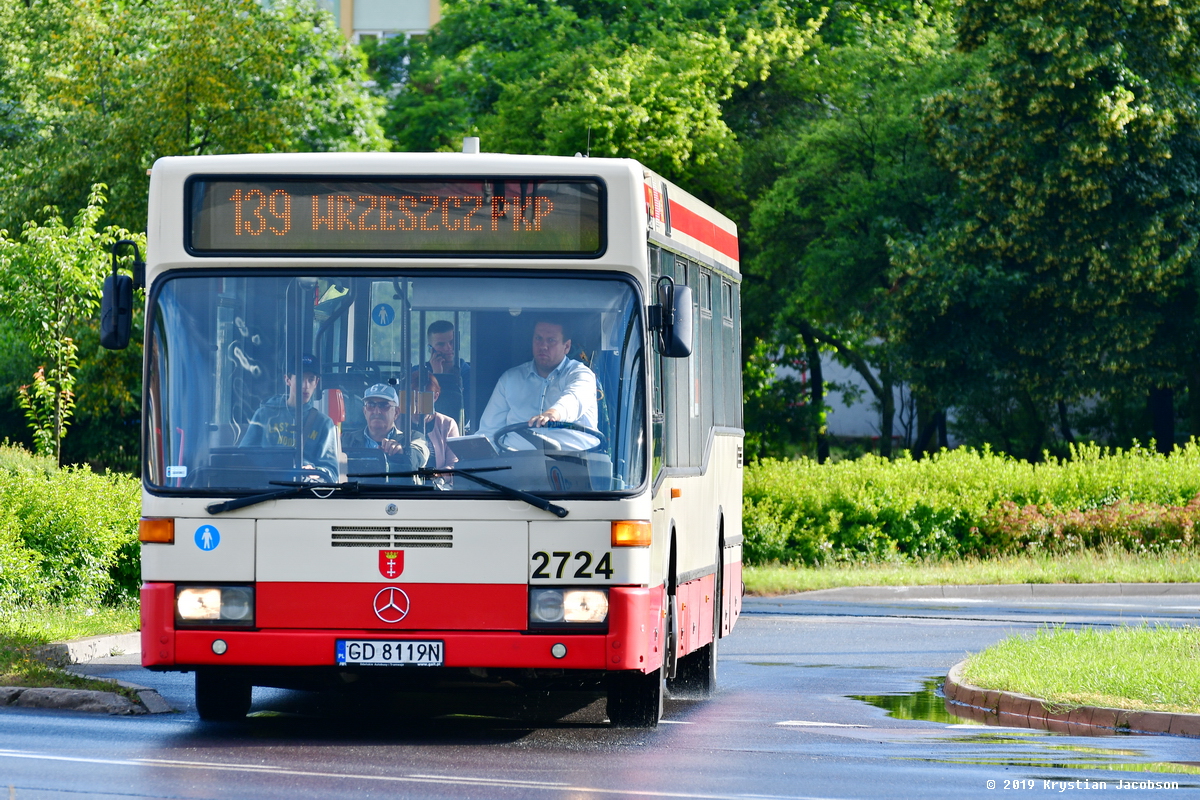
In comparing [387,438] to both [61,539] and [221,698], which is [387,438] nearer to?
[221,698]

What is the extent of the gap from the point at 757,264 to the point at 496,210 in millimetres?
32410

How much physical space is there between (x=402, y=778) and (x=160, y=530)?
1.89m

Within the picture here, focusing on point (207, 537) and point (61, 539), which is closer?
point (207, 537)

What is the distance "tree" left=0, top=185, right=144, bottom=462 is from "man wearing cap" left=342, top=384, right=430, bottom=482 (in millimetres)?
16529

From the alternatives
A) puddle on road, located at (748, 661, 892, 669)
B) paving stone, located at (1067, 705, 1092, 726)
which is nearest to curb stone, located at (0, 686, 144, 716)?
paving stone, located at (1067, 705, 1092, 726)

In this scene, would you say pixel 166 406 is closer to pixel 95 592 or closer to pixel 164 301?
pixel 164 301

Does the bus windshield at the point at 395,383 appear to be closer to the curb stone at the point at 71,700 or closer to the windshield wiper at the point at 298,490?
the windshield wiper at the point at 298,490

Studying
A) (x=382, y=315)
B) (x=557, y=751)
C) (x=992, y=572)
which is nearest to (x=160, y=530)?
(x=382, y=315)

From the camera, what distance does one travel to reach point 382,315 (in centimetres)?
961

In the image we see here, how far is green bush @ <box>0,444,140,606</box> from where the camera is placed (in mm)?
15711

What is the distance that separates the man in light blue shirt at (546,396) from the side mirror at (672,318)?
1.47 feet

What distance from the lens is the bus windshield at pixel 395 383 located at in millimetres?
9484

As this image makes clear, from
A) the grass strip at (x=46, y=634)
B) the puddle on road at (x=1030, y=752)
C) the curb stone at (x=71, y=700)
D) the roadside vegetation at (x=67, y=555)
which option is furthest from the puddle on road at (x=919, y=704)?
the roadside vegetation at (x=67, y=555)

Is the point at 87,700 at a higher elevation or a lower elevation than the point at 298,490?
lower
